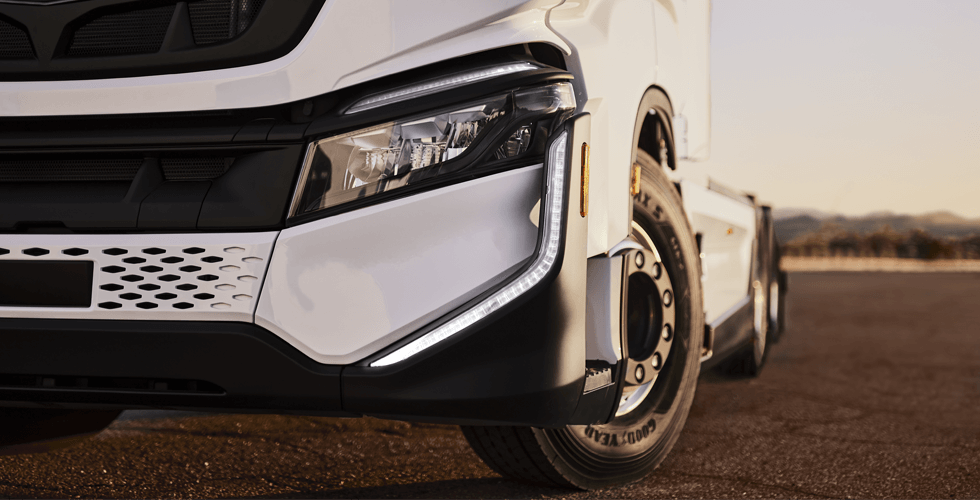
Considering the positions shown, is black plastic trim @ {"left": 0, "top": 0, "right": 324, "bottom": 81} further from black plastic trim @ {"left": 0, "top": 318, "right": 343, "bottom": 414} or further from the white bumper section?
black plastic trim @ {"left": 0, "top": 318, "right": 343, "bottom": 414}

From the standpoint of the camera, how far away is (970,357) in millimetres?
5836

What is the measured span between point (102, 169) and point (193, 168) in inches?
8.8

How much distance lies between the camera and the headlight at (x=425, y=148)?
171cm

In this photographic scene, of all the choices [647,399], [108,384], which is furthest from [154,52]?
[647,399]

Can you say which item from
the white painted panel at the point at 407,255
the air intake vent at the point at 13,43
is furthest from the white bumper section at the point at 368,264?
the air intake vent at the point at 13,43

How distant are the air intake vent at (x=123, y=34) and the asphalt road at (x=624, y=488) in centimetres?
128

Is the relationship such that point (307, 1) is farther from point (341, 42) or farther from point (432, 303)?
point (432, 303)

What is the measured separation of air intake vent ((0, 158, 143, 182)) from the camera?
1824mm

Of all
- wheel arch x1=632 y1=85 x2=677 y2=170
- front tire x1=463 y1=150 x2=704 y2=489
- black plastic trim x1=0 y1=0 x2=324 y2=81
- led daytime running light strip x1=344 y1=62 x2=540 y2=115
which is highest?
black plastic trim x1=0 y1=0 x2=324 y2=81

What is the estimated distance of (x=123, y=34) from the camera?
186 cm

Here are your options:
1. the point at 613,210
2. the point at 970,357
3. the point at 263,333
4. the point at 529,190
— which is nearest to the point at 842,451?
the point at 613,210

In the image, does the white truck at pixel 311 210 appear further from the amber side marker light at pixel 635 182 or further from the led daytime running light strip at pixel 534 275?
the amber side marker light at pixel 635 182

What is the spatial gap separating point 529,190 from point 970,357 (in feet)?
18.0

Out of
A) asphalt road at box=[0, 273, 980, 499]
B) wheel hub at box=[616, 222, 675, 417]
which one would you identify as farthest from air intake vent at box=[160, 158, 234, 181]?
wheel hub at box=[616, 222, 675, 417]
